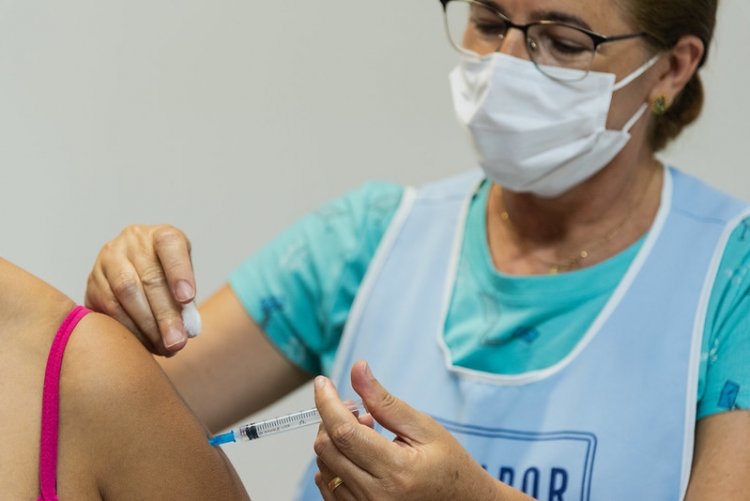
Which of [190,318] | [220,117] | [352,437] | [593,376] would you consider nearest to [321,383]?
[352,437]

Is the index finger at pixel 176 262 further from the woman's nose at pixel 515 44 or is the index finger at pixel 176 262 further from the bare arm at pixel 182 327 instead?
the woman's nose at pixel 515 44

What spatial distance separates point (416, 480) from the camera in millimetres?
1160

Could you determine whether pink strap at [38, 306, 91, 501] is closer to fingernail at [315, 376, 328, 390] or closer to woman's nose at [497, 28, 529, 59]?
fingernail at [315, 376, 328, 390]

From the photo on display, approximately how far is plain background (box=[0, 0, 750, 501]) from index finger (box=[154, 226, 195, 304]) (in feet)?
3.12

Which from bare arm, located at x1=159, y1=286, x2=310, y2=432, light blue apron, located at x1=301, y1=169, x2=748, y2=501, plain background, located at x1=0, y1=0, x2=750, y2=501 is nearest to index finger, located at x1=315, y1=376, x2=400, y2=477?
light blue apron, located at x1=301, y1=169, x2=748, y2=501

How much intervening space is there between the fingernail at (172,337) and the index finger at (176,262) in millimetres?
31

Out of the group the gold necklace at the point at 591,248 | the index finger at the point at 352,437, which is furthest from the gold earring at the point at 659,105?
the index finger at the point at 352,437

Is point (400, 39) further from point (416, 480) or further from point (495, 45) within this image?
point (416, 480)

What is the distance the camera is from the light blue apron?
147 cm

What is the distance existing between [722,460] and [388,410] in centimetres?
47

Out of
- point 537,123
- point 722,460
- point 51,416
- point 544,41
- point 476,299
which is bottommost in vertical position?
point 722,460

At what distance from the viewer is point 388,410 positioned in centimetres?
115

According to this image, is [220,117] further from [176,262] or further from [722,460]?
[722,460]

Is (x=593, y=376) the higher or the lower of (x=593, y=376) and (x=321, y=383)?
the lower
